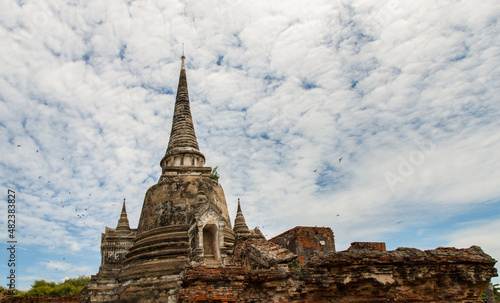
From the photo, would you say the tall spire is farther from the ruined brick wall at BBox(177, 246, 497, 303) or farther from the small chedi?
the ruined brick wall at BBox(177, 246, 497, 303)

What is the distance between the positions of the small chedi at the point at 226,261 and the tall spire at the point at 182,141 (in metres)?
0.07

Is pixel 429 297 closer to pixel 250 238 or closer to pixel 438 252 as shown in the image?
pixel 438 252

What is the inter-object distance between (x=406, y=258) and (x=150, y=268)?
1100 cm

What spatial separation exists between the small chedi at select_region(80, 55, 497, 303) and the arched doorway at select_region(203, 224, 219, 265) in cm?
5

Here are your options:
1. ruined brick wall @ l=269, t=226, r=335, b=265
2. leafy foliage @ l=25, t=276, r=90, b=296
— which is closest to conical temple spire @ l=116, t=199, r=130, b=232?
ruined brick wall @ l=269, t=226, r=335, b=265

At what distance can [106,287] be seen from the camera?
19062 millimetres

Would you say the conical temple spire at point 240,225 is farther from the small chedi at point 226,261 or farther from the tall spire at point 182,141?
the tall spire at point 182,141

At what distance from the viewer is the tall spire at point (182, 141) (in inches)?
863

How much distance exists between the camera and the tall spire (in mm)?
21922

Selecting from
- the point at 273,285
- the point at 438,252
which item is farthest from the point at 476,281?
the point at 273,285

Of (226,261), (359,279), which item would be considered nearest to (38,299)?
(226,261)

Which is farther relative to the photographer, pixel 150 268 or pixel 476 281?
pixel 150 268

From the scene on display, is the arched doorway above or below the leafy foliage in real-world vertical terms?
above

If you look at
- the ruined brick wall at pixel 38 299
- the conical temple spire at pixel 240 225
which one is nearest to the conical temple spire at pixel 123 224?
the conical temple spire at pixel 240 225
